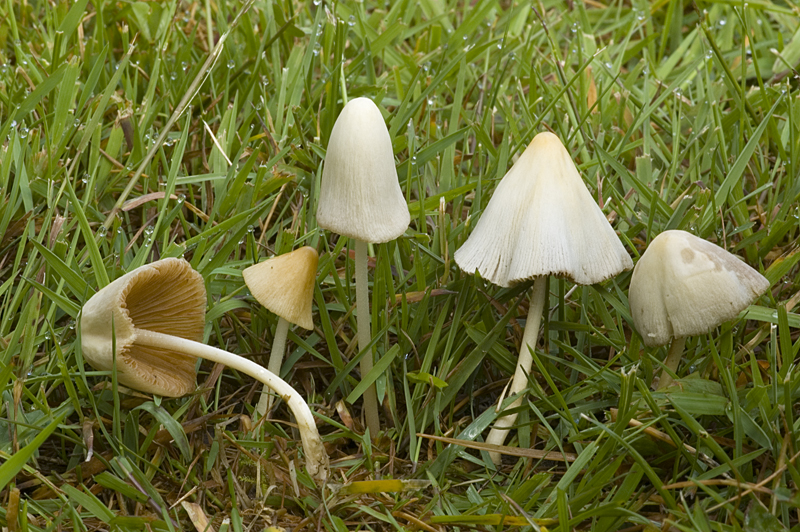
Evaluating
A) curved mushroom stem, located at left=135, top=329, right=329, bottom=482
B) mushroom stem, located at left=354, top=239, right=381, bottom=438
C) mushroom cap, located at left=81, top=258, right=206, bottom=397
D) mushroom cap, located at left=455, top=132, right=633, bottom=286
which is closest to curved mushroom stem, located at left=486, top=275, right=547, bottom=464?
mushroom cap, located at left=455, top=132, right=633, bottom=286

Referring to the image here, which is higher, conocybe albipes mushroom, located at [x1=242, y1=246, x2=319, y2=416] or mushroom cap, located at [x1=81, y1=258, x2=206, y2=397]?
conocybe albipes mushroom, located at [x1=242, y1=246, x2=319, y2=416]

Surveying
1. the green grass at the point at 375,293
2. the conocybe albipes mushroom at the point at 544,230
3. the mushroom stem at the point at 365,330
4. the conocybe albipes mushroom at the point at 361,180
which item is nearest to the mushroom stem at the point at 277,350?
the green grass at the point at 375,293

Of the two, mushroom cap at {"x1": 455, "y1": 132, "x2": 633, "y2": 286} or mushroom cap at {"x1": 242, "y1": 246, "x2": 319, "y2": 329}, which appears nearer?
mushroom cap at {"x1": 455, "y1": 132, "x2": 633, "y2": 286}

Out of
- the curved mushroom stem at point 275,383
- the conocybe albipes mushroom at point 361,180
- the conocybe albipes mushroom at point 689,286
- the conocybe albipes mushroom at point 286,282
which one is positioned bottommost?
the curved mushroom stem at point 275,383

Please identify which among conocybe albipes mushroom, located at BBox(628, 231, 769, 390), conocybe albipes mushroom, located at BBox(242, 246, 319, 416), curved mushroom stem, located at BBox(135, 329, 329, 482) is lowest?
curved mushroom stem, located at BBox(135, 329, 329, 482)

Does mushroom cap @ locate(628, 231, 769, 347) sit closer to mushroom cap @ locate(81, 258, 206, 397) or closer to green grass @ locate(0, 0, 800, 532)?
green grass @ locate(0, 0, 800, 532)

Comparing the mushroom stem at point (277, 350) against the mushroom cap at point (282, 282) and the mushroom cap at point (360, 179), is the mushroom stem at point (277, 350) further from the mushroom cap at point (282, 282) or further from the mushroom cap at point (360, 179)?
the mushroom cap at point (360, 179)
